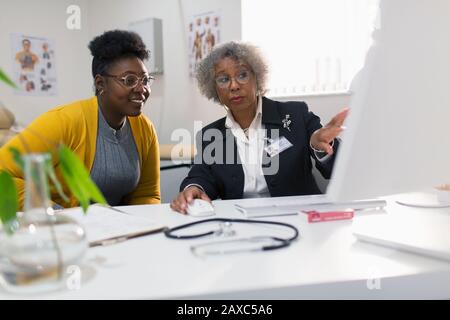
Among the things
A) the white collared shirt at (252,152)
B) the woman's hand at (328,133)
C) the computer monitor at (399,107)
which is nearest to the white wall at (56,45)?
the white collared shirt at (252,152)

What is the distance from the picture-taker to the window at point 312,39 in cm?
233

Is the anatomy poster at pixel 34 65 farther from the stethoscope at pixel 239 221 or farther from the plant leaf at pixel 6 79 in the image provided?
the plant leaf at pixel 6 79

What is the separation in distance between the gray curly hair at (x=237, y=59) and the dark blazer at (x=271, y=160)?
14 cm

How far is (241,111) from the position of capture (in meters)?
1.83

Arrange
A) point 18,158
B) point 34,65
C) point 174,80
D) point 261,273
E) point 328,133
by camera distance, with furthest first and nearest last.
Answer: point 34,65 < point 174,80 < point 328,133 < point 261,273 < point 18,158

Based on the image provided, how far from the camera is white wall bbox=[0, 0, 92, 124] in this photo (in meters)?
3.46

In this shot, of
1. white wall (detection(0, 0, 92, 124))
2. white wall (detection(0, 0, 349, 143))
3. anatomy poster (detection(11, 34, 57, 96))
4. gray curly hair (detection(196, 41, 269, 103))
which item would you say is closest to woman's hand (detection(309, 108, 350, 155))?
gray curly hair (detection(196, 41, 269, 103))

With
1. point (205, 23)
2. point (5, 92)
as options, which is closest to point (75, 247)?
point (205, 23)

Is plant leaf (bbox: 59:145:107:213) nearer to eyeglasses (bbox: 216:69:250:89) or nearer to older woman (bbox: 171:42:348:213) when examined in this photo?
older woman (bbox: 171:42:348:213)

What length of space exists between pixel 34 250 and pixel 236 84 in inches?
53.6

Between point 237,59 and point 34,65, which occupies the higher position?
point 34,65

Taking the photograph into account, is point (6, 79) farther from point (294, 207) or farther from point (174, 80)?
point (174, 80)

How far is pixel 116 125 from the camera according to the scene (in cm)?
173

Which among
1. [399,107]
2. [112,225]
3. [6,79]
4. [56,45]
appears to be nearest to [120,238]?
[112,225]
